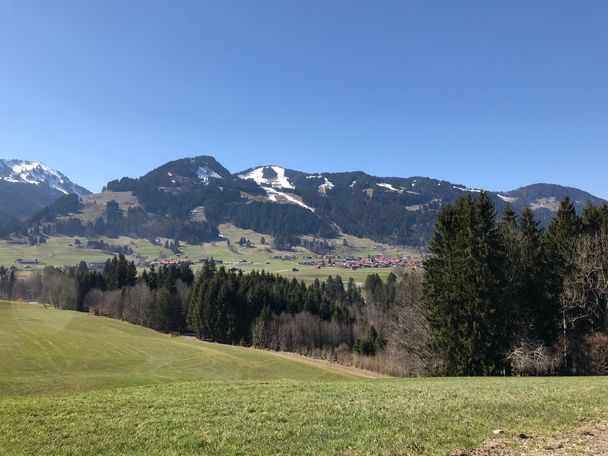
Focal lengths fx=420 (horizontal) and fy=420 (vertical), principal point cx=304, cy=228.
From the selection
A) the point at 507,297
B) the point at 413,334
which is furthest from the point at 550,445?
the point at 413,334

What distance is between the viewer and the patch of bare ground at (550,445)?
10.9 metres

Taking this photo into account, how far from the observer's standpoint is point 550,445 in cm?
1150

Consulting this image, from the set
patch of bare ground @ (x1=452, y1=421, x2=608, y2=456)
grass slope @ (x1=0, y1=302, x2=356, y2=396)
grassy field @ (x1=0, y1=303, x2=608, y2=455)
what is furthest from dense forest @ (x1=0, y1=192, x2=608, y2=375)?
patch of bare ground @ (x1=452, y1=421, x2=608, y2=456)

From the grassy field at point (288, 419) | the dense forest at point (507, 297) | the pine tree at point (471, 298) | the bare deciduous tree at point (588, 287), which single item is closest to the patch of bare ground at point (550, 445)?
the grassy field at point (288, 419)

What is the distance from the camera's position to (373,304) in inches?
5812

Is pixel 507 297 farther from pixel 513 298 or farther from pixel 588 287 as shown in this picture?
pixel 588 287

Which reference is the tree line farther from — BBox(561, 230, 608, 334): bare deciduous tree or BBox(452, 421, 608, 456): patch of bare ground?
BBox(452, 421, 608, 456): patch of bare ground

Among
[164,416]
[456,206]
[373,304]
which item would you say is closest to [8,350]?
[164,416]

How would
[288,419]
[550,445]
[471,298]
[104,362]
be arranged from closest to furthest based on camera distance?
[550,445]
[288,419]
[471,298]
[104,362]

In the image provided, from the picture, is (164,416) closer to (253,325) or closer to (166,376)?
(166,376)

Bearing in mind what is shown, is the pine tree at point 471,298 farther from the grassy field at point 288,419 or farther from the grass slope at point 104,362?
the grass slope at point 104,362

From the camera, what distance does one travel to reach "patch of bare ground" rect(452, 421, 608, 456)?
10922 millimetres

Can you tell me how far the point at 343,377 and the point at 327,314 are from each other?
6023 centimetres

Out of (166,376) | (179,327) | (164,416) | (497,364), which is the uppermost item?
(164,416)
